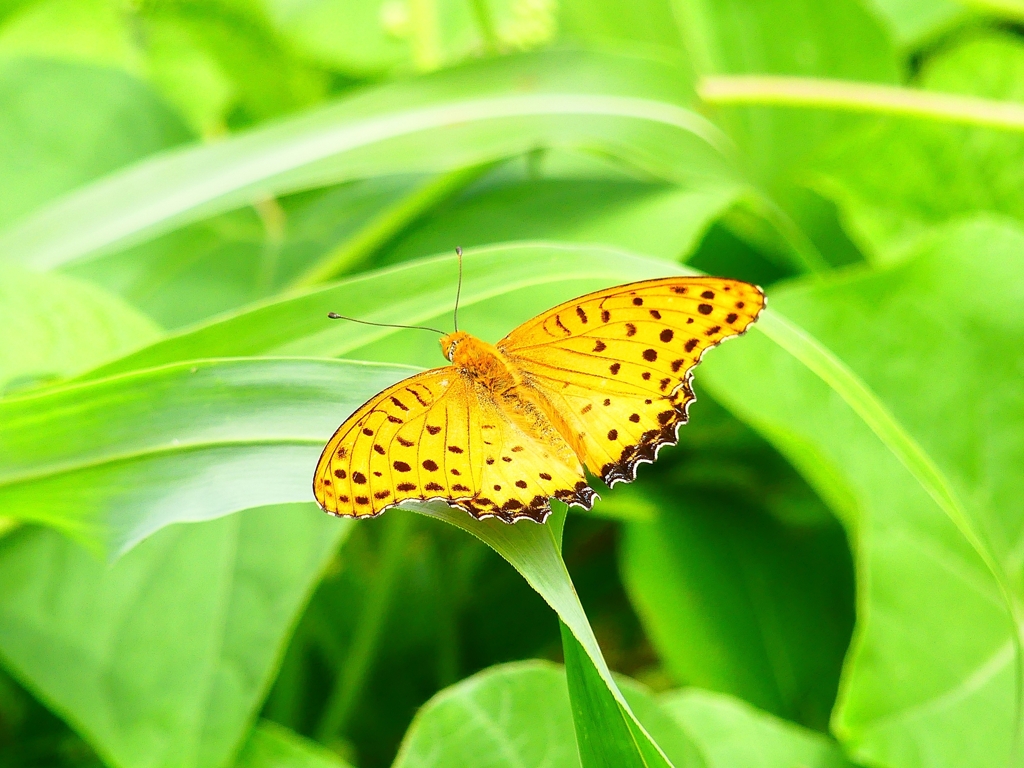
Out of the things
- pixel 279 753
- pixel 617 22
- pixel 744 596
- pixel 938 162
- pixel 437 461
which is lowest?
pixel 279 753

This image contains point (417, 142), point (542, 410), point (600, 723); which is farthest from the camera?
point (417, 142)

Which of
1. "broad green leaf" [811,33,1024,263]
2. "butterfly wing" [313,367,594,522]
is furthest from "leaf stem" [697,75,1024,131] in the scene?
"butterfly wing" [313,367,594,522]

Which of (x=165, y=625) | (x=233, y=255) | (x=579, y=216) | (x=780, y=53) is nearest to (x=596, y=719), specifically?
(x=165, y=625)

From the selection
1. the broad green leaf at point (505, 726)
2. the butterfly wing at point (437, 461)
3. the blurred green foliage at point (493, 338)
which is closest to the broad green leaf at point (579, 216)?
the blurred green foliage at point (493, 338)

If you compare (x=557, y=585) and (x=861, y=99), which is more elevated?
(x=861, y=99)

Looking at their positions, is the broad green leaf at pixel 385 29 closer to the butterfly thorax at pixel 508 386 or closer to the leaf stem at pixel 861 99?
the leaf stem at pixel 861 99

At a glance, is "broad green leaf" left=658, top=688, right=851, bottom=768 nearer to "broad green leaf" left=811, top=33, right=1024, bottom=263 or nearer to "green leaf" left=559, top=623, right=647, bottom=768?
"green leaf" left=559, top=623, right=647, bottom=768

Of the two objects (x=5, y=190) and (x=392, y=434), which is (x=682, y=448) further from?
(x=5, y=190)

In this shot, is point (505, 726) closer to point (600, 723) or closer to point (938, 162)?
point (600, 723)
